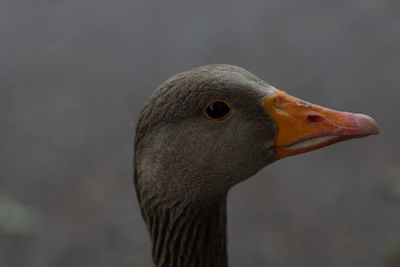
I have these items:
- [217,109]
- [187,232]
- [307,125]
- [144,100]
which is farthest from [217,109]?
[144,100]

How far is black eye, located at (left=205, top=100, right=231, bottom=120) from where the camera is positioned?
1.91 metres

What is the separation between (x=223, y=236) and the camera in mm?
2291

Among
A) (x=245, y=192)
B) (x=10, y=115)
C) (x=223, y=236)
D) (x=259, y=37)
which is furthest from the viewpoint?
(x=259, y=37)

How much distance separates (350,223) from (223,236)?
7.31 feet

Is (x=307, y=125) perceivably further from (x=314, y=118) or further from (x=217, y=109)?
(x=217, y=109)

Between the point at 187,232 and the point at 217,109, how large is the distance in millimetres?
615

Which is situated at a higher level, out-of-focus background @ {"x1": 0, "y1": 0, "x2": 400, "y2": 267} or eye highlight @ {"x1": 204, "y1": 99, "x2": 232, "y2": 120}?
out-of-focus background @ {"x1": 0, "y1": 0, "x2": 400, "y2": 267}

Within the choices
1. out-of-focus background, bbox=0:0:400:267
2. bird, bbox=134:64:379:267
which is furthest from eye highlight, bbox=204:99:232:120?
out-of-focus background, bbox=0:0:400:267

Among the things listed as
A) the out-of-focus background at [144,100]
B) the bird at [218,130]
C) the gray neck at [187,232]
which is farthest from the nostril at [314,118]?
Answer: the out-of-focus background at [144,100]

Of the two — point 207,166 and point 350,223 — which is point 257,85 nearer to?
point 207,166

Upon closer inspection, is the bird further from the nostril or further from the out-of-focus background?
the out-of-focus background

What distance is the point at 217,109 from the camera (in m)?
1.92

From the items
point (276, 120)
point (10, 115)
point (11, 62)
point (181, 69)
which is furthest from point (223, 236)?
point (11, 62)

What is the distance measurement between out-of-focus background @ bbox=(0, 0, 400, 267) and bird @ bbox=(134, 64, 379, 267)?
7.08 feet
